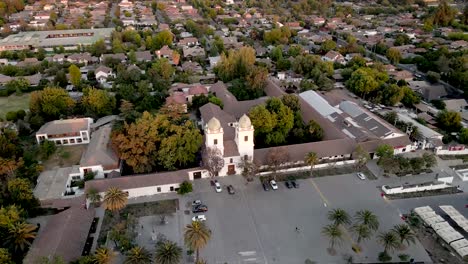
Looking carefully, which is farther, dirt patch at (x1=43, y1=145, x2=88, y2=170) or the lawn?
the lawn

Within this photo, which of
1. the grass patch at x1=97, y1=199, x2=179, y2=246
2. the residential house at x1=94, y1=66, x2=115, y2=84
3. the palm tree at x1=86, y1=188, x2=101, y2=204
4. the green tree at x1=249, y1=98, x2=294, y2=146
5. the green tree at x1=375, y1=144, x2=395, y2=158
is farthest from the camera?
the residential house at x1=94, y1=66, x2=115, y2=84

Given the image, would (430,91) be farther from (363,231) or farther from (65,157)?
(65,157)

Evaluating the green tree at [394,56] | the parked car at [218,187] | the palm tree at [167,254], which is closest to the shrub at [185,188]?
the parked car at [218,187]

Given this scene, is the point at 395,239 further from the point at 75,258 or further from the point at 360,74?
the point at 360,74

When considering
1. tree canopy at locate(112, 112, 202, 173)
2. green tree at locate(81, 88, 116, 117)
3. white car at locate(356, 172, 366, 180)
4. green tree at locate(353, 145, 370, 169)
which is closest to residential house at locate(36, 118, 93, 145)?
green tree at locate(81, 88, 116, 117)

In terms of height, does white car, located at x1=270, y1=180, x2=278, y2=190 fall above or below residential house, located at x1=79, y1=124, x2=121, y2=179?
below

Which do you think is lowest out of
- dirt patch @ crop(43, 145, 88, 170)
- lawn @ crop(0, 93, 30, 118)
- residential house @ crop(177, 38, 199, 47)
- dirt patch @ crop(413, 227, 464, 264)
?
lawn @ crop(0, 93, 30, 118)

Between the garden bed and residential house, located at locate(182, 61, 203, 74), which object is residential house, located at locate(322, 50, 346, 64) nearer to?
residential house, located at locate(182, 61, 203, 74)
